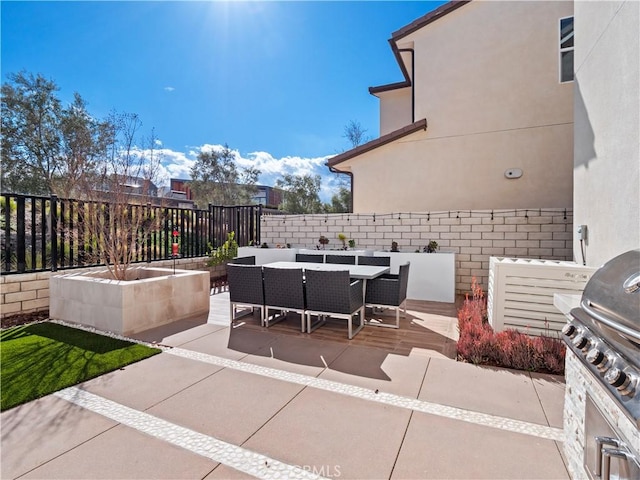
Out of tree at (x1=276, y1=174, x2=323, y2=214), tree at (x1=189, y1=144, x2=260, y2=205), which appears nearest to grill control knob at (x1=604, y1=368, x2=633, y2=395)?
tree at (x1=189, y1=144, x2=260, y2=205)

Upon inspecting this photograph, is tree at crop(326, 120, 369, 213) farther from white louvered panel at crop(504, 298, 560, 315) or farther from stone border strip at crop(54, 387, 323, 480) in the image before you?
stone border strip at crop(54, 387, 323, 480)

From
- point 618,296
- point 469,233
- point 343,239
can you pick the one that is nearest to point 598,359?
point 618,296

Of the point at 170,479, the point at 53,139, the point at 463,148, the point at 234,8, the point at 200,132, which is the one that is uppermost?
the point at 200,132

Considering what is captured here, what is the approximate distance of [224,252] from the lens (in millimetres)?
9281

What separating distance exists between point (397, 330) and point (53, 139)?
51.6ft

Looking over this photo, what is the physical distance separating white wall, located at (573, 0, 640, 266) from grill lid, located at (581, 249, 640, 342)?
1.71 metres

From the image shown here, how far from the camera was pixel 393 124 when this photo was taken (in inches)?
493

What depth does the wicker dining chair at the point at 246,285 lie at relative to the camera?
4984 mm

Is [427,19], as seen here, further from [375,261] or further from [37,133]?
[37,133]

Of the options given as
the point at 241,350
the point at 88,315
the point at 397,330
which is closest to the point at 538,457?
the point at 397,330

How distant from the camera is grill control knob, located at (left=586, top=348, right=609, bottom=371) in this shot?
143 cm

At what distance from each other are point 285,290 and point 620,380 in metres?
3.96

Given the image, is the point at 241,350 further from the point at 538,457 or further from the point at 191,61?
the point at 191,61

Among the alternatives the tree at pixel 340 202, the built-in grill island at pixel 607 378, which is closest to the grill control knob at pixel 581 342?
the built-in grill island at pixel 607 378
